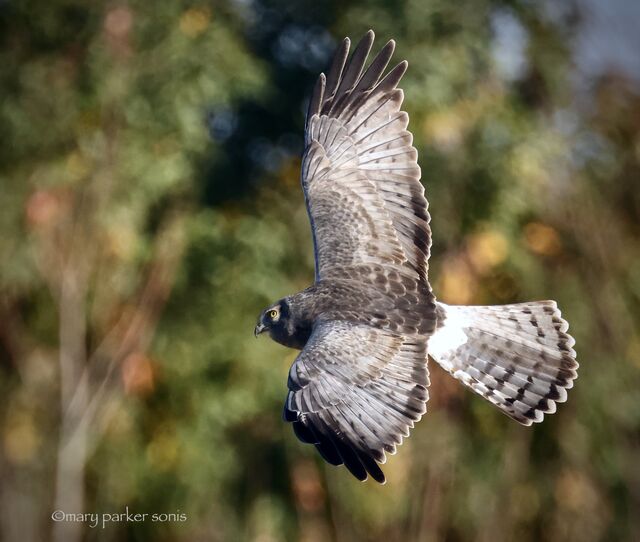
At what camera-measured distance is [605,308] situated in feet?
42.6

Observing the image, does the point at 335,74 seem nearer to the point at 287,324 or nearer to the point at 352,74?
the point at 352,74

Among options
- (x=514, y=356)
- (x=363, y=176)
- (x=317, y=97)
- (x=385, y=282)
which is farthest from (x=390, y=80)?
(x=514, y=356)

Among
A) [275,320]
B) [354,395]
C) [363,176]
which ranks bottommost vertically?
[354,395]

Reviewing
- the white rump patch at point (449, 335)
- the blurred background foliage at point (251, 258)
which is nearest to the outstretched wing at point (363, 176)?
the white rump patch at point (449, 335)

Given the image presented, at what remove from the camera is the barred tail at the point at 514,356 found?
6.59m

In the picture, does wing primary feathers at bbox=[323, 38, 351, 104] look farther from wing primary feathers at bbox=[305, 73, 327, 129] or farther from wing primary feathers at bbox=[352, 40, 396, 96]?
wing primary feathers at bbox=[352, 40, 396, 96]

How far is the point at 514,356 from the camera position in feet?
21.9

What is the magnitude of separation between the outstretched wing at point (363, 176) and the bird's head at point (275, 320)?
0.31 metres

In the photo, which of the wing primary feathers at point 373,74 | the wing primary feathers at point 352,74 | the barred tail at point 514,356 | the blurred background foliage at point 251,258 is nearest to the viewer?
the barred tail at point 514,356

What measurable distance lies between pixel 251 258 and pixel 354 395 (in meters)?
6.74

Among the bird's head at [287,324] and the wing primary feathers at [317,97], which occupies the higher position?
the wing primary feathers at [317,97]

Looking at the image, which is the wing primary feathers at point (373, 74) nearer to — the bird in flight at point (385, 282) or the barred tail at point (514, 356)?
the bird in flight at point (385, 282)

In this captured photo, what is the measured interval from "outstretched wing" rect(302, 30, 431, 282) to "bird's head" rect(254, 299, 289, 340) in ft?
1.03

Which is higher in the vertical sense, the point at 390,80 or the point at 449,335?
the point at 390,80
